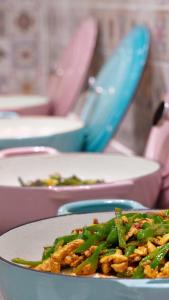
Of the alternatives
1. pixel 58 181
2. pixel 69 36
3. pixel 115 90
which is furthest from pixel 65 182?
pixel 69 36

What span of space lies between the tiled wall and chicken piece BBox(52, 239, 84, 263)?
764mm

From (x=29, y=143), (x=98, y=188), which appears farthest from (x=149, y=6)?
(x=98, y=188)

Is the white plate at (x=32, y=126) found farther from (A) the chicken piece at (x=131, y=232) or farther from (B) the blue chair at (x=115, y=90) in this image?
(A) the chicken piece at (x=131, y=232)

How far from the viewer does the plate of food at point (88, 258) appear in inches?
25.9

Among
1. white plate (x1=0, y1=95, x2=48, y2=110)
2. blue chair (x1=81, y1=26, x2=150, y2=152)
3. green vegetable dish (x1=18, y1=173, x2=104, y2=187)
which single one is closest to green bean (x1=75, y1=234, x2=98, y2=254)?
green vegetable dish (x1=18, y1=173, x2=104, y2=187)

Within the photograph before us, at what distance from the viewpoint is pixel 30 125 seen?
1606 millimetres

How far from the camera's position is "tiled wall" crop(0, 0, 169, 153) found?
60.1 inches

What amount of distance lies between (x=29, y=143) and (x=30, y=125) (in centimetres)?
22

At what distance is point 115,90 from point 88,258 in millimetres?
800

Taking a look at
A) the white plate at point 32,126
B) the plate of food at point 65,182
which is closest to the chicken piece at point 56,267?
the plate of food at point 65,182

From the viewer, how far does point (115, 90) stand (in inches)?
59.0

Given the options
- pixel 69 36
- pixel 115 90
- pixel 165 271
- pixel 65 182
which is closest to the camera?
pixel 165 271

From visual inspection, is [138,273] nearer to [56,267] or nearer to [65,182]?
[56,267]

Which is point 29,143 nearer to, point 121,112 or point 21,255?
point 121,112
